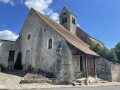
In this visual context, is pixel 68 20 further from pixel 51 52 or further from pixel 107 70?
pixel 107 70

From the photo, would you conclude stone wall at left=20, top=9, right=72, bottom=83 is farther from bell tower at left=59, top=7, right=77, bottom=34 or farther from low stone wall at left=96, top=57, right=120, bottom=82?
bell tower at left=59, top=7, right=77, bottom=34

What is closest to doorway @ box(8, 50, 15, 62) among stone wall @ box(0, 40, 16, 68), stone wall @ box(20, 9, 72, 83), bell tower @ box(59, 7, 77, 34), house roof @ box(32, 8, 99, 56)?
stone wall @ box(0, 40, 16, 68)

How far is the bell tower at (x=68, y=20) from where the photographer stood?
67.1 ft

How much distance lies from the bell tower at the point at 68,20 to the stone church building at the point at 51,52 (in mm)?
7568

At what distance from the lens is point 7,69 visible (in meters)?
13.2

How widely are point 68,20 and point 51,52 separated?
11.9 meters

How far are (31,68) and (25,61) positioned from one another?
1.95 meters

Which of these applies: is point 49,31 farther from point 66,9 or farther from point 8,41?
point 66,9

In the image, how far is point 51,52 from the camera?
35.1 ft

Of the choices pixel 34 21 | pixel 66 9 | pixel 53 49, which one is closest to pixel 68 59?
pixel 53 49

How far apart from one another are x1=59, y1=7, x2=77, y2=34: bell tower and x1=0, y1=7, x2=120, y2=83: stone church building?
24.8 ft

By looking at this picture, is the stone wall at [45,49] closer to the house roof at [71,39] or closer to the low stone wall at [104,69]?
the house roof at [71,39]

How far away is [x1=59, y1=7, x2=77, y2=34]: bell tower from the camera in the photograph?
2044cm

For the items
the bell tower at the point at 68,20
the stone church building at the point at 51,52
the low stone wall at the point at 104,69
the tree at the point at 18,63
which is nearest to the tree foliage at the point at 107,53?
the stone church building at the point at 51,52
